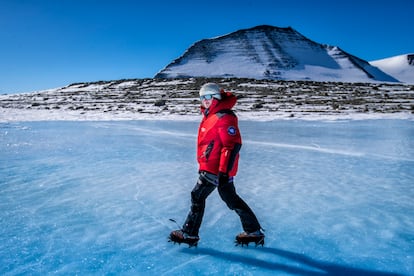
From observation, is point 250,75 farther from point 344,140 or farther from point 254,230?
point 254,230

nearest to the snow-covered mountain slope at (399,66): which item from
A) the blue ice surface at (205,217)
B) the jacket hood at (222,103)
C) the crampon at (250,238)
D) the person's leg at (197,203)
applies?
the blue ice surface at (205,217)

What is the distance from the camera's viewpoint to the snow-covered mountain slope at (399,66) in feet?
382

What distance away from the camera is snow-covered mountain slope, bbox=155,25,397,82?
87312mm

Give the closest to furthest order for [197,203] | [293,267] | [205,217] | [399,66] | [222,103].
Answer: [293,267] < [222,103] < [197,203] < [205,217] < [399,66]

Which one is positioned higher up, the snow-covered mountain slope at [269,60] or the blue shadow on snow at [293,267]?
the snow-covered mountain slope at [269,60]

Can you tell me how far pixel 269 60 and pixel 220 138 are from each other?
101 metres

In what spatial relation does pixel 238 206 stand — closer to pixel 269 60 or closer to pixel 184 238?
pixel 184 238

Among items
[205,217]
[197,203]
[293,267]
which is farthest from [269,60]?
[293,267]

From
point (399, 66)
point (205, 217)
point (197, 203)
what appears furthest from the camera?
point (399, 66)

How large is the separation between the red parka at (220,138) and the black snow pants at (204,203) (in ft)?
0.58

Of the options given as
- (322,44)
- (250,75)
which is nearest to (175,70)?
(250,75)

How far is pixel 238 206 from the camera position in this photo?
10.6 feet

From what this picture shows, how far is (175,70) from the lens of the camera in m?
91.4

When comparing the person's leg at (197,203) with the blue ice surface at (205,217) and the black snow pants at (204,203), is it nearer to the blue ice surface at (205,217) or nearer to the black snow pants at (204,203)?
the black snow pants at (204,203)
